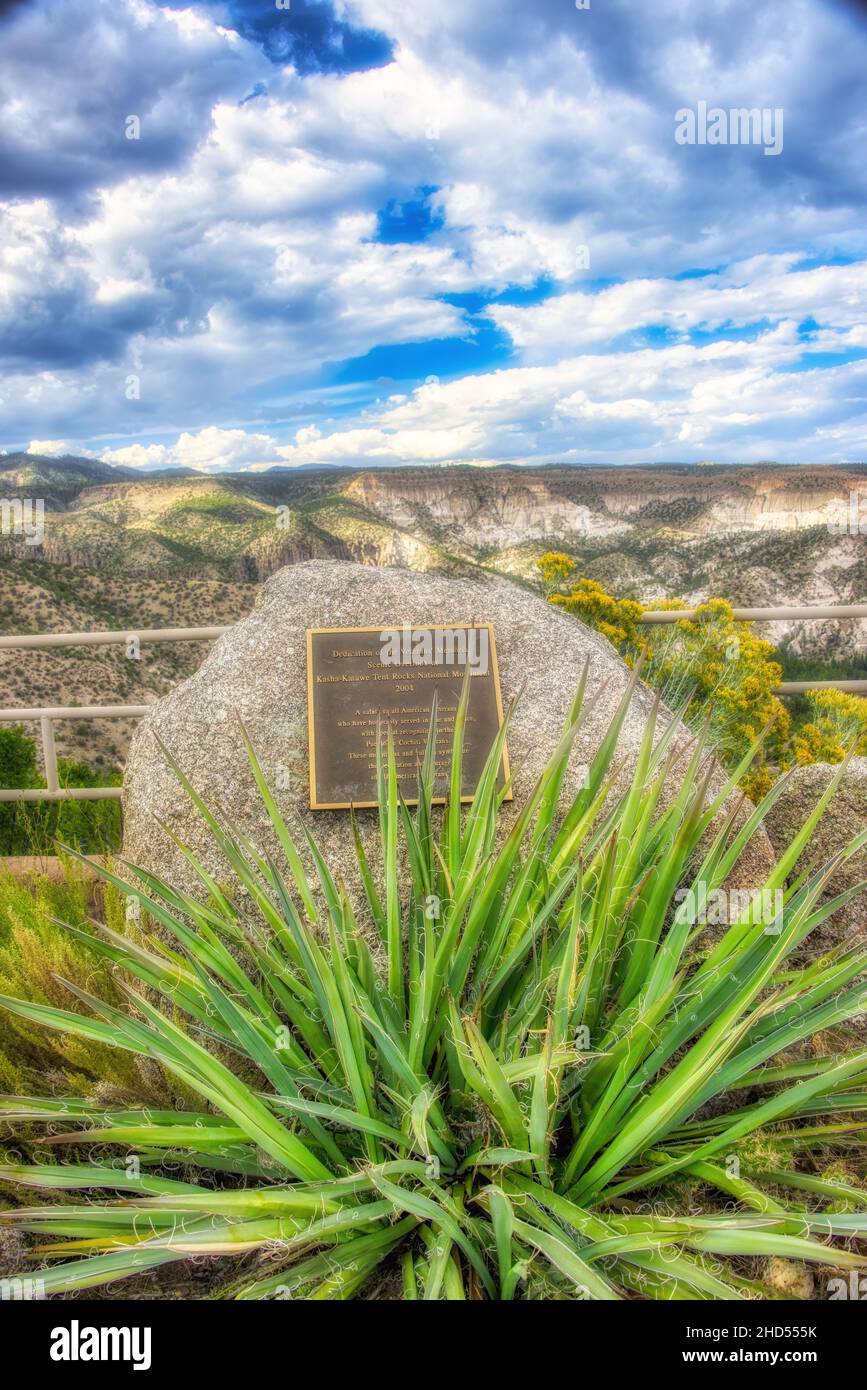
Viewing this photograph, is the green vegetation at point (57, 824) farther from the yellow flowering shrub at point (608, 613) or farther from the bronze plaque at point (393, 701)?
the yellow flowering shrub at point (608, 613)

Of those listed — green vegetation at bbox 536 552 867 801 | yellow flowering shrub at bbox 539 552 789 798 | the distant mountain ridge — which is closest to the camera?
green vegetation at bbox 536 552 867 801

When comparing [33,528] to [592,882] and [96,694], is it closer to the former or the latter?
[592,882]

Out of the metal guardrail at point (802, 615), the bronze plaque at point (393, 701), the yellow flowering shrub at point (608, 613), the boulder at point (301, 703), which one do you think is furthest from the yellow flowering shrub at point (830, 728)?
the bronze plaque at point (393, 701)

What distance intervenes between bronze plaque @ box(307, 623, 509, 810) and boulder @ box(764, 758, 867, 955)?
1.43m

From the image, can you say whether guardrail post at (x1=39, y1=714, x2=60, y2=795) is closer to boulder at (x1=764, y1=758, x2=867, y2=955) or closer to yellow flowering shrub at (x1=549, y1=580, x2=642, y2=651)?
yellow flowering shrub at (x1=549, y1=580, x2=642, y2=651)

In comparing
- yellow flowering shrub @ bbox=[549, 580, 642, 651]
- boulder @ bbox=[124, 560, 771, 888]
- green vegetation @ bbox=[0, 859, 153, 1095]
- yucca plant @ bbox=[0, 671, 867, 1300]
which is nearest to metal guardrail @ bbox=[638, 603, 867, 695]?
yellow flowering shrub @ bbox=[549, 580, 642, 651]

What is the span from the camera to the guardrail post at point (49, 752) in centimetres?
544

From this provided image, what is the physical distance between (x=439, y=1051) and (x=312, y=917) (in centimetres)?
66

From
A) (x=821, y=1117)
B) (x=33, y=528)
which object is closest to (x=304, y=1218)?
(x=821, y=1117)

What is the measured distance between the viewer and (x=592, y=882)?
2766mm

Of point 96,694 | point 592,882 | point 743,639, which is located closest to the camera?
point 592,882

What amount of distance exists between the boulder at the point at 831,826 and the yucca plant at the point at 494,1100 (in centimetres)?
66

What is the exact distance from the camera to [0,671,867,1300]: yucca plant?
189 cm

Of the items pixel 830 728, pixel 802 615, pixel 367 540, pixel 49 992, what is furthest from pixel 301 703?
pixel 367 540
